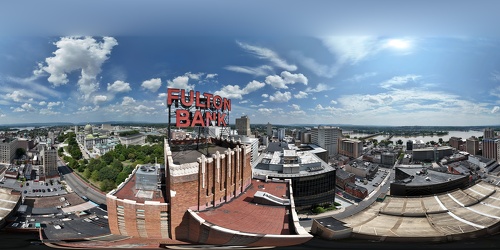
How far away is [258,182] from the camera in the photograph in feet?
34.1

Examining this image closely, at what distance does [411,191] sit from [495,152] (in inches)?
1751

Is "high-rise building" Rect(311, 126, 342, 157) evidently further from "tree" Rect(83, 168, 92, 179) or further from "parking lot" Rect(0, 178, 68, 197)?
"parking lot" Rect(0, 178, 68, 197)

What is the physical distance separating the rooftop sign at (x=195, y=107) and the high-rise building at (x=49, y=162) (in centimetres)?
4628

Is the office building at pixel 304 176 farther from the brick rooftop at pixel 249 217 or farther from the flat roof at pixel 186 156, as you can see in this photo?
the brick rooftop at pixel 249 217

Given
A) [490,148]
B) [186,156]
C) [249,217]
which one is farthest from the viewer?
[490,148]

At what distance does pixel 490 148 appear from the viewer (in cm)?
3431

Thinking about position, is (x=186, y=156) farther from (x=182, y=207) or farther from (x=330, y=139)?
(x=330, y=139)

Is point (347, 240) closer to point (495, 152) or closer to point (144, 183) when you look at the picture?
point (144, 183)

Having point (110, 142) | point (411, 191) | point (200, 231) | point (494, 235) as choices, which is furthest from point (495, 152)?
point (110, 142)

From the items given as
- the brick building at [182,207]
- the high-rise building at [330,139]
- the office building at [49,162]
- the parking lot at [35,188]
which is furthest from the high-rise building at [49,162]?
the high-rise building at [330,139]

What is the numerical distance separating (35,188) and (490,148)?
7010cm

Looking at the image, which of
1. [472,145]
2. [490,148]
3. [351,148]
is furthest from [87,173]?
[472,145]

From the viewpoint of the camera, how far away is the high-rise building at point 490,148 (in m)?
33.1

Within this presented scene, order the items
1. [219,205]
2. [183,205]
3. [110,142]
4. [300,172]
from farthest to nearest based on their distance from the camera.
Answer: [110,142], [300,172], [219,205], [183,205]
